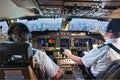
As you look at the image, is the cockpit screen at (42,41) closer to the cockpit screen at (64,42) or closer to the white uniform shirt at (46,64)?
the cockpit screen at (64,42)

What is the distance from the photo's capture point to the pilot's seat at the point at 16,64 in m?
1.72

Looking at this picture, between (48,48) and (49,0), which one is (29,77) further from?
(48,48)

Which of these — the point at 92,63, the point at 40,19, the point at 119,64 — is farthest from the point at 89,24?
the point at 119,64

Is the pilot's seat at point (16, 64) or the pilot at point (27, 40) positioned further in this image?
the pilot at point (27, 40)

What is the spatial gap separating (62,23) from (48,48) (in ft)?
2.30

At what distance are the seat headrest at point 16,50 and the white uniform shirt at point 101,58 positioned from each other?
1119 mm

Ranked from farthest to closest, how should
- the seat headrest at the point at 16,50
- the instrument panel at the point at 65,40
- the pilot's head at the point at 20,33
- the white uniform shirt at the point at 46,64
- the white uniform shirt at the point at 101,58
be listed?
the instrument panel at the point at 65,40 → the white uniform shirt at the point at 101,58 → the white uniform shirt at the point at 46,64 → the pilot's head at the point at 20,33 → the seat headrest at the point at 16,50

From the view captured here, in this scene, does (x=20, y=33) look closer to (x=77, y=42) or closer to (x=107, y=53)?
(x=107, y=53)

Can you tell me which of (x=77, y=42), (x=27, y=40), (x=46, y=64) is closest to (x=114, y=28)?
(x=46, y=64)

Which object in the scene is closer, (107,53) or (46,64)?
(46,64)

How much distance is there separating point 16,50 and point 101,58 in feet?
4.00

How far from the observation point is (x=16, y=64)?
5.89 feet

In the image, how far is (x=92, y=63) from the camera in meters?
2.82

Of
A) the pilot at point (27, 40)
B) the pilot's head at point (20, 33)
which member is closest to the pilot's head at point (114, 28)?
the pilot at point (27, 40)
